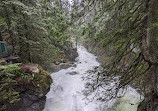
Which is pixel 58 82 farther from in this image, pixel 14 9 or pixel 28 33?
pixel 14 9

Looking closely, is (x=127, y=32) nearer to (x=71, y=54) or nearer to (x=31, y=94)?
(x=31, y=94)

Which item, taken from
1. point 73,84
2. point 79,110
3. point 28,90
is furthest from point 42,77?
point 73,84

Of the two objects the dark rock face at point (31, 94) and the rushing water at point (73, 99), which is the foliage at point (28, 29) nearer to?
the dark rock face at point (31, 94)

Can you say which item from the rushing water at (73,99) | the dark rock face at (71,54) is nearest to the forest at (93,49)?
the rushing water at (73,99)

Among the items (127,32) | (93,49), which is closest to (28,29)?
(93,49)

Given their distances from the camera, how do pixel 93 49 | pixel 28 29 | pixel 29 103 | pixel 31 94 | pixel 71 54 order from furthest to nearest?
pixel 71 54, pixel 28 29, pixel 93 49, pixel 31 94, pixel 29 103

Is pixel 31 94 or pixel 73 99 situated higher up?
pixel 31 94

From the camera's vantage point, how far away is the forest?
229cm

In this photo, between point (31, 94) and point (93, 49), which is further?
point (93, 49)

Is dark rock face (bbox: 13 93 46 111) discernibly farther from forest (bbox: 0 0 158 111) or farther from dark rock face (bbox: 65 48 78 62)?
dark rock face (bbox: 65 48 78 62)

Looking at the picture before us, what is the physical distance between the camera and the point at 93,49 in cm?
702

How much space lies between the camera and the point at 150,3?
6.23 feet

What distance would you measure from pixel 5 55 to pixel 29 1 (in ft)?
13.4

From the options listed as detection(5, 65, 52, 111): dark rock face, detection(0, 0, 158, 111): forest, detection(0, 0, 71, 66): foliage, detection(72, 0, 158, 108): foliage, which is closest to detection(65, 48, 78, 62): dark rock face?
detection(0, 0, 158, 111): forest
